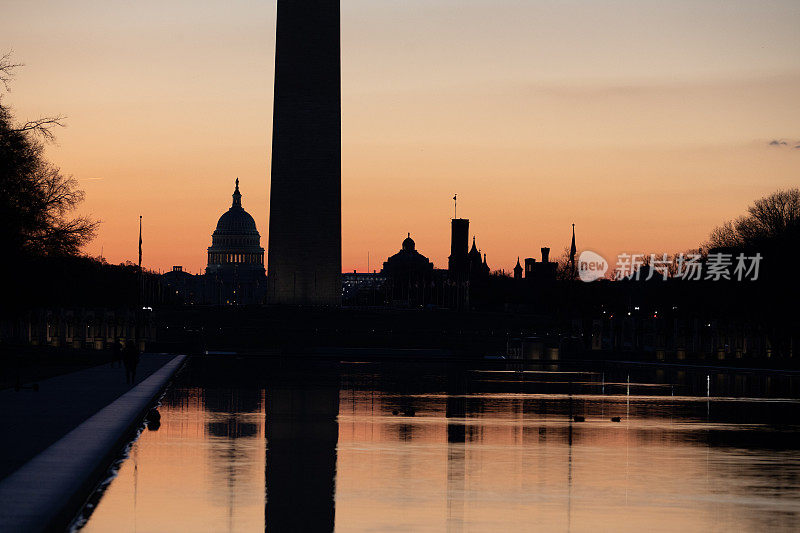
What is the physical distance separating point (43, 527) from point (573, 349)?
8294 centimetres

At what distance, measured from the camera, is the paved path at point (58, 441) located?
1512 cm

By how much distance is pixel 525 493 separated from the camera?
58.4 ft

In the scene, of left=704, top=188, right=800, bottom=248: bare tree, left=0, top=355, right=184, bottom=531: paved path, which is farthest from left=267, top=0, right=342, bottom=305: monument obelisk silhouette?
left=0, top=355, right=184, bottom=531: paved path

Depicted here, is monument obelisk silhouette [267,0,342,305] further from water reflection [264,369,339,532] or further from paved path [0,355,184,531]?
water reflection [264,369,339,532]

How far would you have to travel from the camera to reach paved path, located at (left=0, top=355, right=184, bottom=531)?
49.6 ft

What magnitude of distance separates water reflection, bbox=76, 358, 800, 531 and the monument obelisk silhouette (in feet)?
284

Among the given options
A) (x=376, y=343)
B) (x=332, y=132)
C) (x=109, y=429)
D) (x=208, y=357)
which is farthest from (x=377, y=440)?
(x=332, y=132)

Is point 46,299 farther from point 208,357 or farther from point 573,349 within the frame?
point 573,349

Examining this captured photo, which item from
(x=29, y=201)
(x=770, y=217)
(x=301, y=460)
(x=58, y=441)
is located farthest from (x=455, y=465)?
(x=770, y=217)

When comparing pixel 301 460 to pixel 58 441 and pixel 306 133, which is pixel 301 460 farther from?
pixel 306 133

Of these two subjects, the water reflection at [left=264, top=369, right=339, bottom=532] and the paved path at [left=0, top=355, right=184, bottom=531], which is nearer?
the paved path at [left=0, top=355, right=184, bottom=531]

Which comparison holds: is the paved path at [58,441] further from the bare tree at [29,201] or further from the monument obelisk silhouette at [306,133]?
the monument obelisk silhouette at [306,133]

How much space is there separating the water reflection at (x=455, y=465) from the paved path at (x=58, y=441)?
1.69 ft

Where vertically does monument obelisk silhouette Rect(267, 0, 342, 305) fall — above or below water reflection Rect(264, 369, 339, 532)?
above
